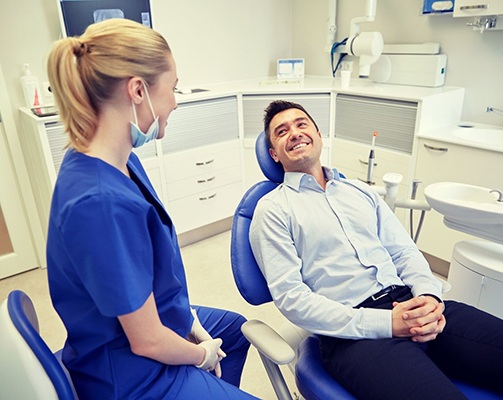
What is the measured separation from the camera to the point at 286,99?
9.06 feet

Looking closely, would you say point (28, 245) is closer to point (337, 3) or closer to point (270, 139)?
point (270, 139)

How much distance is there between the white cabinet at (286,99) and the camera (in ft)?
8.95

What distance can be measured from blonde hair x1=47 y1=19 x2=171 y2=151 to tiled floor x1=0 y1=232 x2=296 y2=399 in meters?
1.34

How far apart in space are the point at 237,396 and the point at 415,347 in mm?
500

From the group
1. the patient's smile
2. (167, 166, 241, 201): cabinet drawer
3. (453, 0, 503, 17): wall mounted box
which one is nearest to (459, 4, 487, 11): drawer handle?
(453, 0, 503, 17): wall mounted box

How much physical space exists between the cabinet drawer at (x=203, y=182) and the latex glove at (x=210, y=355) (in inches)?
62.3

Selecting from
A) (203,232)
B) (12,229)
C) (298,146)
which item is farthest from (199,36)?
(298,146)

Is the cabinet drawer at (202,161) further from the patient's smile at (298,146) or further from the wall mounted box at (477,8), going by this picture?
the wall mounted box at (477,8)

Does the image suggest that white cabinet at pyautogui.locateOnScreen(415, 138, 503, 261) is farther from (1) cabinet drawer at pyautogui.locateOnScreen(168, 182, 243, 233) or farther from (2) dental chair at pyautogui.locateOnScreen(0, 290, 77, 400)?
(2) dental chair at pyautogui.locateOnScreen(0, 290, 77, 400)

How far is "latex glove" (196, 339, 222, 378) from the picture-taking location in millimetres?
1092

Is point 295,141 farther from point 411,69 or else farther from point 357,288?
point 411,69

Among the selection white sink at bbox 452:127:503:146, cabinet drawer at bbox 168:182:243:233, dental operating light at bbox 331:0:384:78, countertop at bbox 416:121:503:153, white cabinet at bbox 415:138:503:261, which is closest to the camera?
white cabinet at bbox 415:138:503:261

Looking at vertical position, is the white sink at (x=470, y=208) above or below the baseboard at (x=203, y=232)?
above

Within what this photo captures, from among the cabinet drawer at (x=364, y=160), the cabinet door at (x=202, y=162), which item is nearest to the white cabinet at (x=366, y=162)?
the cabinet drawer at (x=364, y=160)
